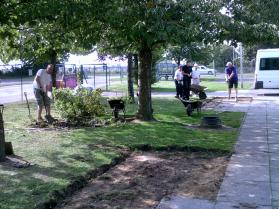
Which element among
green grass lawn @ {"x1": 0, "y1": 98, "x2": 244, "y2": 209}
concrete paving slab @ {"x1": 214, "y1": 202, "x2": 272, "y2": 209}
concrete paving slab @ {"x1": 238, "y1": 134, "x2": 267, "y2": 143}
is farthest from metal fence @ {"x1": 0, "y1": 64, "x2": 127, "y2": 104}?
concrete paving slab @ {"x1": 214, "y1": 202, "x2": 272, "y2": 209}

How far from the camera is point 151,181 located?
715 cm

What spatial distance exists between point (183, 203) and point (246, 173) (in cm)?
182

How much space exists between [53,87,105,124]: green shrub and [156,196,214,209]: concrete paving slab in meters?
7.22

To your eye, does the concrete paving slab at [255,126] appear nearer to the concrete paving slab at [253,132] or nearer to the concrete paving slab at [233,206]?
the concrete paving slab at [253,132]

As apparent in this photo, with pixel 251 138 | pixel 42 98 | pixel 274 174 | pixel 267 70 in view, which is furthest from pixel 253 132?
pixel 267 70

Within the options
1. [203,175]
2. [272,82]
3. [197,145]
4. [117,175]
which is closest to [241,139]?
[197,145]

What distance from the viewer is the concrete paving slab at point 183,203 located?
19.1 feet

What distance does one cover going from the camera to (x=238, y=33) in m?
11.2

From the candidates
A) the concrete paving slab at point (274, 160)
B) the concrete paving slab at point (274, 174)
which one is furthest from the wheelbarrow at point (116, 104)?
the concrete paving slab at point (274, 174)

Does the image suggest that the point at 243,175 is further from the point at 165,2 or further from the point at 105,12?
the point at 165,2

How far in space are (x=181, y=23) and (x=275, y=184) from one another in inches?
194

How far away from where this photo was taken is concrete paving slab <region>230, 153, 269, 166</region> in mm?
8195

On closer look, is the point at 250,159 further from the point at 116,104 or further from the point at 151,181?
the point at 116,104

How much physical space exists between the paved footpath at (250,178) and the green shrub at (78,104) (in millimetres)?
4100
